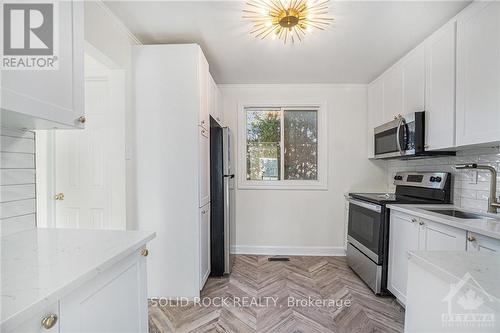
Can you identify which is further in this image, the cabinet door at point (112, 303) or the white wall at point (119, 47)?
the white wall at point (119, 47)

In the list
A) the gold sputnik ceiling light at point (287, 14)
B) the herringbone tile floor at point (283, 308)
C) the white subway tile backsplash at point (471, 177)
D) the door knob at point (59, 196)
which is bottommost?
the herringbone tile floor at point (283, 308)

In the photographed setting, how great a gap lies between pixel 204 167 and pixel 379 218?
1.76 meters

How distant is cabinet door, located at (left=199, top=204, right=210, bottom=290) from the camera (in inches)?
88.0

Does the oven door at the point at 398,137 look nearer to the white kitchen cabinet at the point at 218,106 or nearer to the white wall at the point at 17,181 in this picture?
the white kitchen cabinet at the point at 218,106

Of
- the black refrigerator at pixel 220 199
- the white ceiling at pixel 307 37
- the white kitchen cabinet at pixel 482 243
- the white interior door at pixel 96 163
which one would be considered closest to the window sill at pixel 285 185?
the black refrigerator at pixel 220 199

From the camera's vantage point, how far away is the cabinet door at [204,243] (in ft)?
7.33

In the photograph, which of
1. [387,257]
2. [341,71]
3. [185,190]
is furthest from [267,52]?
[387,257]

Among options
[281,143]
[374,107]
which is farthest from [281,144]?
[374,107]

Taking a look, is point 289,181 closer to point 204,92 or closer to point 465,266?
point 204,92

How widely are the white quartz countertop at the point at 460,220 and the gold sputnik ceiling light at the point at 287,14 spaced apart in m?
1.67

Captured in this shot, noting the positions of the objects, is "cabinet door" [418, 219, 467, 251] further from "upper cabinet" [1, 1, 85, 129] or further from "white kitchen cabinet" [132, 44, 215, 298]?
"upper cabinet" [1, 1, 85, 129]

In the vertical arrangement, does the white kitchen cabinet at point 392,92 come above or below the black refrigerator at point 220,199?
above

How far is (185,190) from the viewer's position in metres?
2.14

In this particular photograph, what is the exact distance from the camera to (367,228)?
98.3 inches
